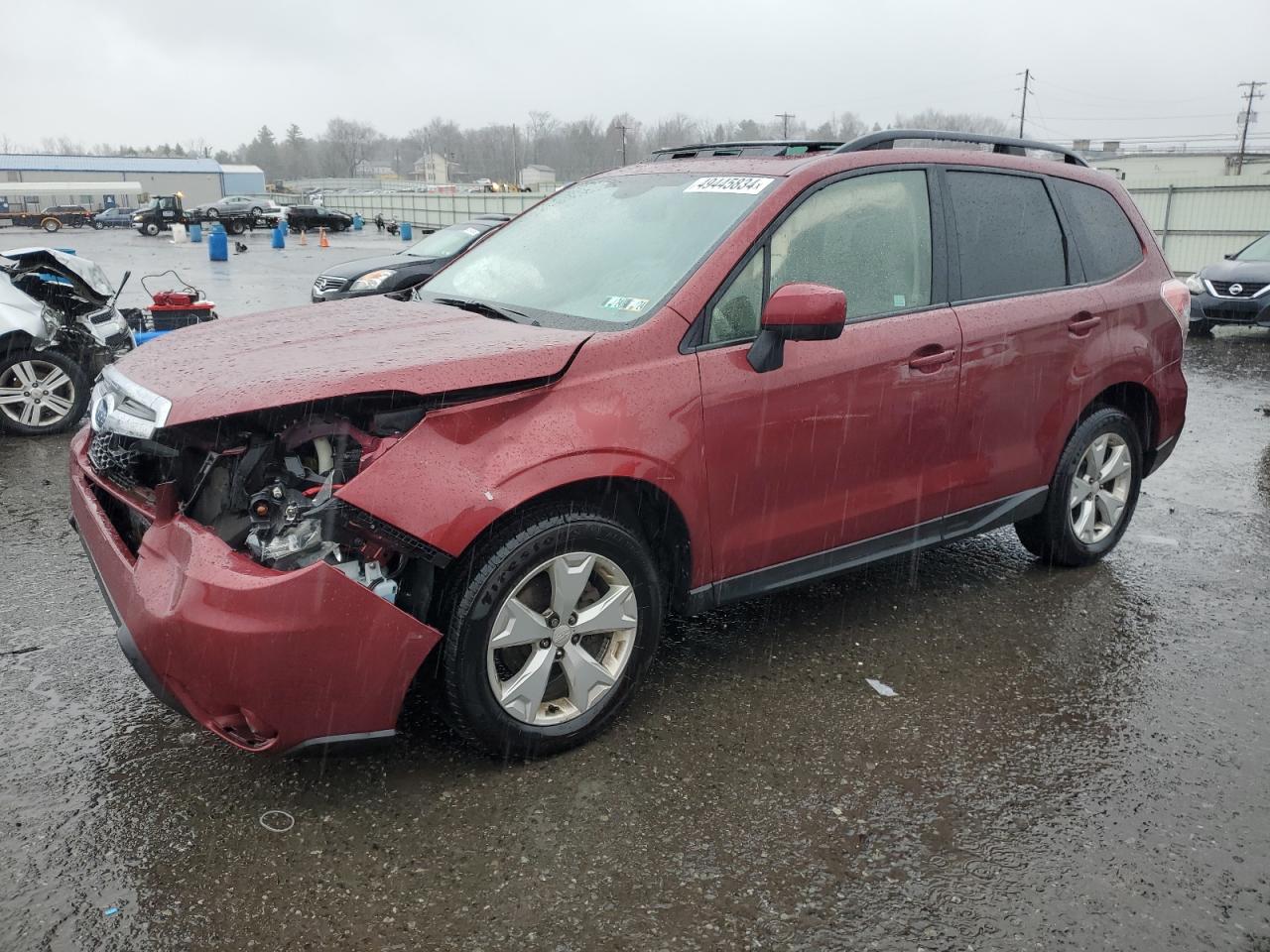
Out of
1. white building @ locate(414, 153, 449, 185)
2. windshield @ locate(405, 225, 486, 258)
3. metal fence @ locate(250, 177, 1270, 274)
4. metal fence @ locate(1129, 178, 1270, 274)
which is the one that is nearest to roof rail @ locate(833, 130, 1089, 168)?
windshield @ locate(405, 225, 486, 258)

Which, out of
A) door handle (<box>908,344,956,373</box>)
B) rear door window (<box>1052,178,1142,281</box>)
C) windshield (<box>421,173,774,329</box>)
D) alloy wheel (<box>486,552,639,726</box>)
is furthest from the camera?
rear door window (<box>1052,178,1142,281</box>)

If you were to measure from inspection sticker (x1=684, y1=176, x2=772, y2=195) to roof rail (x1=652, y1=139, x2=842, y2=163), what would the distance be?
1.51 feet

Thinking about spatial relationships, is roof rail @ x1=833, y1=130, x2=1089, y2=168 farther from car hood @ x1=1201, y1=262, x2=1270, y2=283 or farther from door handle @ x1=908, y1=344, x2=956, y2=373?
car hood @ x1=1201, y1=262, x2=1270, y2=283

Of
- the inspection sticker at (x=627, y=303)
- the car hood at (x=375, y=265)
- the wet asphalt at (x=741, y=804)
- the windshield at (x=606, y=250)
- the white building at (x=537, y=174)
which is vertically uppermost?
the white building at (x=537, y=174)

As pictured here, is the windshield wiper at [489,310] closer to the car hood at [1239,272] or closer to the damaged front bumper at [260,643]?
the damaged front bumper at [260,643]

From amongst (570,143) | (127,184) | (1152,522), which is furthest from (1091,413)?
(570,143)

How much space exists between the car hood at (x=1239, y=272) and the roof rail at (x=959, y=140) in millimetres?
10208

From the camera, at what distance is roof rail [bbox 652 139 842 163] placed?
4133 mm

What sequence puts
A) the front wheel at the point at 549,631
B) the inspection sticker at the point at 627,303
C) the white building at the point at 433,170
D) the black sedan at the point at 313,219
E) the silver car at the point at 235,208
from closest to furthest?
the front wheel at the point at 549,631, the inspection sticker at the point at 627,303, the silver car at the point at 235,208, the black sedan at the point at 313,219, the white building at the point at 433,170

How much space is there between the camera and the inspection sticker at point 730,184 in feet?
11.9

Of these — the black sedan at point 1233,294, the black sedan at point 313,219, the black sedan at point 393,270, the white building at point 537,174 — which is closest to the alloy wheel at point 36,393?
the black sedan at point 393,270

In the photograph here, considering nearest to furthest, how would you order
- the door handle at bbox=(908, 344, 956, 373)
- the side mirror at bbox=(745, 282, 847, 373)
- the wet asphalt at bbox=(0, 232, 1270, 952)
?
the wet asphalt at bbox=(0, 232, 1270, 952), the side mirror at bbox=(745, 282, 847, 373), the door handle at bbox=(908, 344, 956, 373)

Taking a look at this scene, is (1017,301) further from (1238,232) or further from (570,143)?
(570,143)

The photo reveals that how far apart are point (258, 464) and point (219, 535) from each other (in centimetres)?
22
